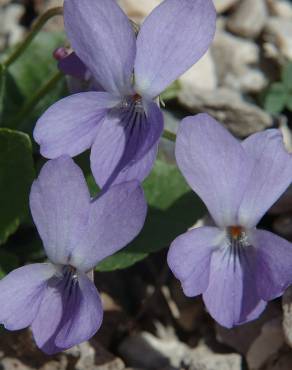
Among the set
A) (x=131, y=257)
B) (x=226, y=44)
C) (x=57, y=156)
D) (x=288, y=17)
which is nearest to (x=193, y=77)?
(x=226, y=44)

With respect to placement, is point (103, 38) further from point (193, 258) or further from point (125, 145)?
point (193, 258)

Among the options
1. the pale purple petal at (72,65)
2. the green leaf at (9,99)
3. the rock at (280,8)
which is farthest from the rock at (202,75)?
the pale purple petal at (72,65)

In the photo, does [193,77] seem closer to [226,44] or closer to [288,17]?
[226,44]

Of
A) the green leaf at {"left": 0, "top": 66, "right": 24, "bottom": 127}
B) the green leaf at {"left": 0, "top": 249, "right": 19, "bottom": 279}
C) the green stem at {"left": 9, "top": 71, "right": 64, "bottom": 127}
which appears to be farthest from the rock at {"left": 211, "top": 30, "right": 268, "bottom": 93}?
the green leaf at {"left": 0, "top": 249, "right": 19, "bottom": 279}

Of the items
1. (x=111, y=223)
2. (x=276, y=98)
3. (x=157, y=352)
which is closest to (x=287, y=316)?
(x=157, y=352)

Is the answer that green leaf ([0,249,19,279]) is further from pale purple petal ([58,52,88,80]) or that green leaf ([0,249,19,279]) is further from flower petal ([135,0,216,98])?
Result: flower petal ([135,0,216,98])

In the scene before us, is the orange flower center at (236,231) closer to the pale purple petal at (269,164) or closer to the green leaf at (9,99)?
the pale purple petal at (269,164)
